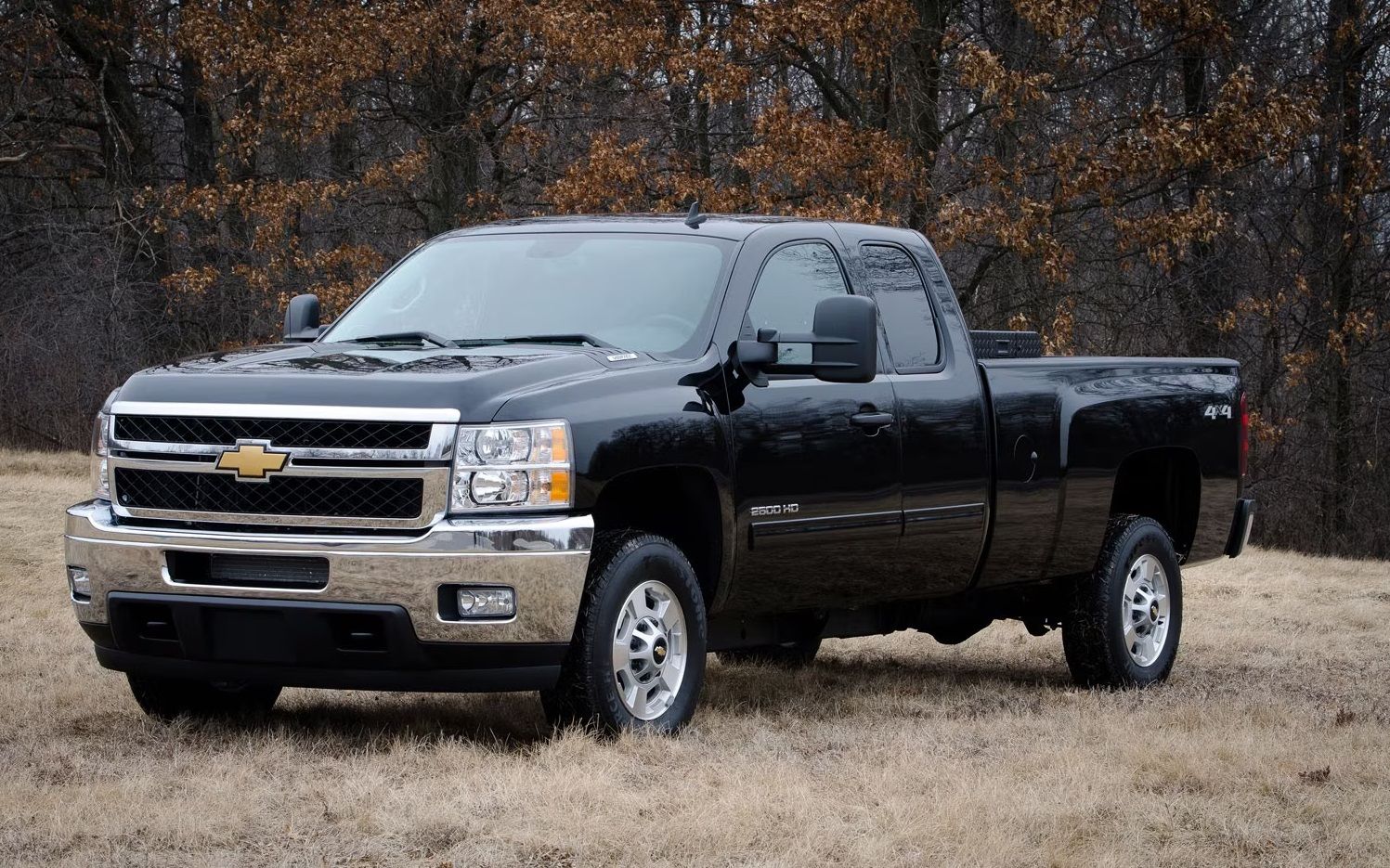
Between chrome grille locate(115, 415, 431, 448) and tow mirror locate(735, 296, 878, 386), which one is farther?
tow mirror locate(735, 296, 878, 386)

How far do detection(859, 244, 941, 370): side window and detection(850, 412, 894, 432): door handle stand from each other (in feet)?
1.28

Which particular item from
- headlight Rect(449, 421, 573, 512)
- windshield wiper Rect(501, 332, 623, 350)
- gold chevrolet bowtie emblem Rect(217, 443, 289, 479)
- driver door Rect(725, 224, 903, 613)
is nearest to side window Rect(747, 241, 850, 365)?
driver door Rect(725, 224, 903, 613)

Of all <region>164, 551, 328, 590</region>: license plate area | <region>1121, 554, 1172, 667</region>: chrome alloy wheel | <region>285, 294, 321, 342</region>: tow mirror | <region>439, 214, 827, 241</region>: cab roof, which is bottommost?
<region>1121, 554, 1172, 667</region>: chrome alloy wheel

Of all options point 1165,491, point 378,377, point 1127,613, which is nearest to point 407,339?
point 378,377

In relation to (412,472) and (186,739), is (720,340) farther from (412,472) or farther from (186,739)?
(186,739)

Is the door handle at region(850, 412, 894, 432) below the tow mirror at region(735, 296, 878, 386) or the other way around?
below

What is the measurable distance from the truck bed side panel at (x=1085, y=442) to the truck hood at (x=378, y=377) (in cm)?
225

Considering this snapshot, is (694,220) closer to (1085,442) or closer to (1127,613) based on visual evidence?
(1085,442)

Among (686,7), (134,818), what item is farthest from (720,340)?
(686,7)

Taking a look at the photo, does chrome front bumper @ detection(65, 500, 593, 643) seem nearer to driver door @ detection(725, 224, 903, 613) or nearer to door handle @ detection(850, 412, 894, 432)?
driver door @ detection(725, 224, 903, 613)

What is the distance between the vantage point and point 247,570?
6.40 meters

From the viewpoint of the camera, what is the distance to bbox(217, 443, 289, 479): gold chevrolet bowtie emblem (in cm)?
632

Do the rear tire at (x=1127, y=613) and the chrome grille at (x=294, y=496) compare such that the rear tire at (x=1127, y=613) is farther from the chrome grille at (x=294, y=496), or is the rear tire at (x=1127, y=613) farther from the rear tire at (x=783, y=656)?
the chrome grille at (x=294, y=496)

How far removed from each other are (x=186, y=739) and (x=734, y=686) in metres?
2.84
